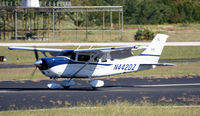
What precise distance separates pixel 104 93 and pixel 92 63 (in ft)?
6.08

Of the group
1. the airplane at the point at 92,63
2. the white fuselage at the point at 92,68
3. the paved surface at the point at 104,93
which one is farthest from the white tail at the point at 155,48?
the paved surface at the point at 104,93

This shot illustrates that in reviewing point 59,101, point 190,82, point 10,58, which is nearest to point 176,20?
point 10,58

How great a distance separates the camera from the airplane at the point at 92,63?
1816cm

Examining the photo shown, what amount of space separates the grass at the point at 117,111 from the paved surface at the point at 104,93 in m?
1.37

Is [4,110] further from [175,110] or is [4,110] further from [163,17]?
[163,17]

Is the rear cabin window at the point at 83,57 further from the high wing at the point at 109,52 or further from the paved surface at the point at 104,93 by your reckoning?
the paved surface at the point at 104,93

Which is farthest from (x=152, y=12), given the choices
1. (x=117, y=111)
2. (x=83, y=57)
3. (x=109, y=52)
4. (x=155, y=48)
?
(x=117, y=111)

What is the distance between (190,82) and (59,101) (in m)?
9.16

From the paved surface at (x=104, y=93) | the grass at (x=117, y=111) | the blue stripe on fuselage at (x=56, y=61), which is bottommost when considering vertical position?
the paved surface at (x=104, y=93)

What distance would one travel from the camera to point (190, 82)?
21.8m

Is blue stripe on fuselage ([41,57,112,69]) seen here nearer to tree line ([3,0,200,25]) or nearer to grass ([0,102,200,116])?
grass ([0,102,200,116])

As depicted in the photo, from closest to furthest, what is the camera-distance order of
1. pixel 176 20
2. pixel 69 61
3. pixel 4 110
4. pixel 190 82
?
1. pixel 4 110
2. pixel 69 61
3. pixel 190 82
4. pixel 176 20

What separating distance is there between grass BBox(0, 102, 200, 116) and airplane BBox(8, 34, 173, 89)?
16.0 ft

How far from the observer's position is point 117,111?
12625mm
